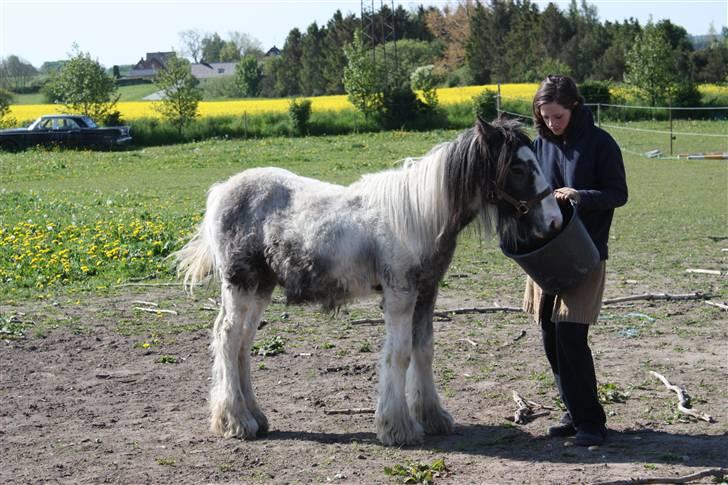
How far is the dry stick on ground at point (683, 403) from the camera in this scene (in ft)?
20.4

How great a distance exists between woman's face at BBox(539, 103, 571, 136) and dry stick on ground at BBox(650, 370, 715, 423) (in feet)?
7.13

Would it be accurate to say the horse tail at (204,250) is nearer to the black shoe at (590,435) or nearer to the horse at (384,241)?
the horse at (384,241)

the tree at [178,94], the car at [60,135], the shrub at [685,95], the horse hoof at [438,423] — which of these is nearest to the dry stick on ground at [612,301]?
the horse hoof at [438,423]

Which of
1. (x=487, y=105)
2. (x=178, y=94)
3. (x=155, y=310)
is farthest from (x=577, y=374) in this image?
(x=178, y=94)

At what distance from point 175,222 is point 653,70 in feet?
107

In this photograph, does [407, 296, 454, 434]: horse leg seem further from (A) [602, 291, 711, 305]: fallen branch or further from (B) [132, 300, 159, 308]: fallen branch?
(B) [132, 300, 159, 308]: fallen branch

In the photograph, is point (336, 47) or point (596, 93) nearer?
point (596, 93)

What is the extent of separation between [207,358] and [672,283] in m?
5.58

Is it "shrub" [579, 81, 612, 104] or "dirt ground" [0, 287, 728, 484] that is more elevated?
"shrub" [579, 81, 612, 104]

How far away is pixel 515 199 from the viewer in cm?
570

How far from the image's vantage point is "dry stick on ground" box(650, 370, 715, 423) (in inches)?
245

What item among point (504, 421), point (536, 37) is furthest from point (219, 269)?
point (536, 37)

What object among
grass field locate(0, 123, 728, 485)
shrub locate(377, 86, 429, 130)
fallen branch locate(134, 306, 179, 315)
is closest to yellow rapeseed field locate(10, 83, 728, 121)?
shrub locate(377, 86, 429, 130)

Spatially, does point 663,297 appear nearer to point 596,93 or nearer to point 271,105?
point 596,93
